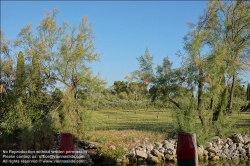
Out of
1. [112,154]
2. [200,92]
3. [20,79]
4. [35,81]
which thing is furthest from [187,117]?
[20,79]

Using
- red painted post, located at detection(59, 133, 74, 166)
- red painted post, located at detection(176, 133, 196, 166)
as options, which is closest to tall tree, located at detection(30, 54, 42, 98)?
red painted post, located at detection(59, 133, 74, 166)

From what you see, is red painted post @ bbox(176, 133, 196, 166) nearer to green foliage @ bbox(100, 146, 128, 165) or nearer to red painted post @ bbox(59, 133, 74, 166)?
red painted post @ bbox(59, 133, 74, 166)

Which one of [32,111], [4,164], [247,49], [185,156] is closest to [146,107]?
[247,49]

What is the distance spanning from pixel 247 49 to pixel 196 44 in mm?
6721

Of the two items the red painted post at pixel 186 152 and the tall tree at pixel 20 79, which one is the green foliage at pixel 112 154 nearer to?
the tall tree at pixel 20 79

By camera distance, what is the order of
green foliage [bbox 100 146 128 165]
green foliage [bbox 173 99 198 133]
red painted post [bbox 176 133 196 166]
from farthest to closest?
green foliage [bbox 173 99 198 133] → green foliage [bbox 100 146 128 165] → red painted post [bbox 176 133 196 166]

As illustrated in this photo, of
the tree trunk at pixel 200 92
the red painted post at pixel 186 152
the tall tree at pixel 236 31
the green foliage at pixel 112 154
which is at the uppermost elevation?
the tall tree at pixel 236 31

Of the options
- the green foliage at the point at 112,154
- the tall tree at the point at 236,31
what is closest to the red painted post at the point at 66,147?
the green foliage at the point at 112,154

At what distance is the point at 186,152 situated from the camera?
3207 millimetres

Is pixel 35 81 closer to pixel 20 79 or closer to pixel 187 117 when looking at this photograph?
pixel 20 79

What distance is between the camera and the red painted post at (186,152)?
3.17 m

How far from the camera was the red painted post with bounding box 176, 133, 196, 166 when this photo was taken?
3.17m

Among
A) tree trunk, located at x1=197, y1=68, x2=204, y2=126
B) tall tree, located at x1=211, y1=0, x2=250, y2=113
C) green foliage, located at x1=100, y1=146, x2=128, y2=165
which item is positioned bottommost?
green foliage, located at x1=100, y1=146, x2=128, y2=165

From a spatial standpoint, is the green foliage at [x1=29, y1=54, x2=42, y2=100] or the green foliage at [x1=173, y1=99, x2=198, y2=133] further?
the green foliage at [x1=29, y1=54, x2=42, y2=100]
